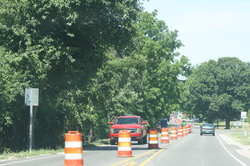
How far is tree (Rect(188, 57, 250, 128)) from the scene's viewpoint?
9612cm

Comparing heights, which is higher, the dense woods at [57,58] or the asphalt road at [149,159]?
the dense woods at [57,58]

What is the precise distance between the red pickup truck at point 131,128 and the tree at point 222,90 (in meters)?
67.7

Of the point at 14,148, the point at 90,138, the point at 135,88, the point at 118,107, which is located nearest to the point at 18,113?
the point at 14,148

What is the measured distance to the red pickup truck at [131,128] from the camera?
2831 cm

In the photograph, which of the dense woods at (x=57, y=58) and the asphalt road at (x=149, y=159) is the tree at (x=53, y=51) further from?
the asphalt road at (x=149, y=159)

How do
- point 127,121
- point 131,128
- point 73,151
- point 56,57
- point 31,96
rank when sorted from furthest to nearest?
point 127,121, point 131,128, point 56,57, point 31,96, point 73,151

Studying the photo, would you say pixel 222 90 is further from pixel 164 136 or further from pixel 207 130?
pixel 164 136

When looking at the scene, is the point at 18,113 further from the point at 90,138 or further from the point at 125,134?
the point at 90,138

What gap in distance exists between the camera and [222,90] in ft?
325

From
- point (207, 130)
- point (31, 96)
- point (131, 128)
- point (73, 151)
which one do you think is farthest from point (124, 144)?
point (207, 130)

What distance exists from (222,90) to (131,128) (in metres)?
73.6

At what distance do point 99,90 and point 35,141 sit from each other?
5681 millimetres

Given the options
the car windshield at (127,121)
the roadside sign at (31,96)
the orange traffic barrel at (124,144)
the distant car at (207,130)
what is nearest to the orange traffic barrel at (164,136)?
the car windshield at (127,121)

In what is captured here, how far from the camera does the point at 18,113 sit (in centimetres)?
2256
